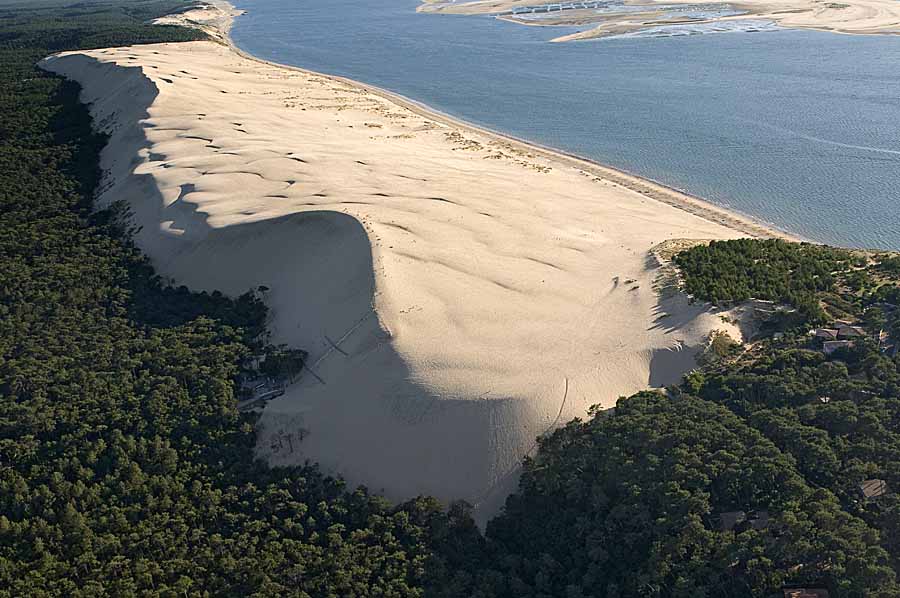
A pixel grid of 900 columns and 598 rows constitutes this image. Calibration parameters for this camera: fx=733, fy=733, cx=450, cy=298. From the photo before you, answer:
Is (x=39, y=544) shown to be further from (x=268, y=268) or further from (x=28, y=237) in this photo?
(x=28, y=237)

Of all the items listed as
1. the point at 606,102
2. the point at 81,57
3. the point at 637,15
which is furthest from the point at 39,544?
the point at 637,15

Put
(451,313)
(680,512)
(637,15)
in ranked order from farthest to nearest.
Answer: (637,15) < (451,313) < (680,512)

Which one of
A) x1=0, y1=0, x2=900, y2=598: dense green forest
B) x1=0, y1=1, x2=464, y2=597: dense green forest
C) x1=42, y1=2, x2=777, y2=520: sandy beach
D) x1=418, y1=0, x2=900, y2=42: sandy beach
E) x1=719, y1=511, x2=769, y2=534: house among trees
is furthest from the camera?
x1=418, y1=0, x2=900, y2=42: sandy beach

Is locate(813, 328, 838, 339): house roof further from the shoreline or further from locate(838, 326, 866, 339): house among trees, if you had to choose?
the shoreline

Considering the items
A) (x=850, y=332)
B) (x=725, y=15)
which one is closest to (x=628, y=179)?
(x=850, y=332)

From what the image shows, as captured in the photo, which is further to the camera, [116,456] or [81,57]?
[81,57]

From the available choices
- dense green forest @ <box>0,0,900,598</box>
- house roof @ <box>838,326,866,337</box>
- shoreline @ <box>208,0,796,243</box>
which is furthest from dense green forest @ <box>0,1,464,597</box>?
shoreline @ <box>208,0,796,243</box>

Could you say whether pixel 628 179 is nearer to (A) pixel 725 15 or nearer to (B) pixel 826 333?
(B) pixel 826 333
